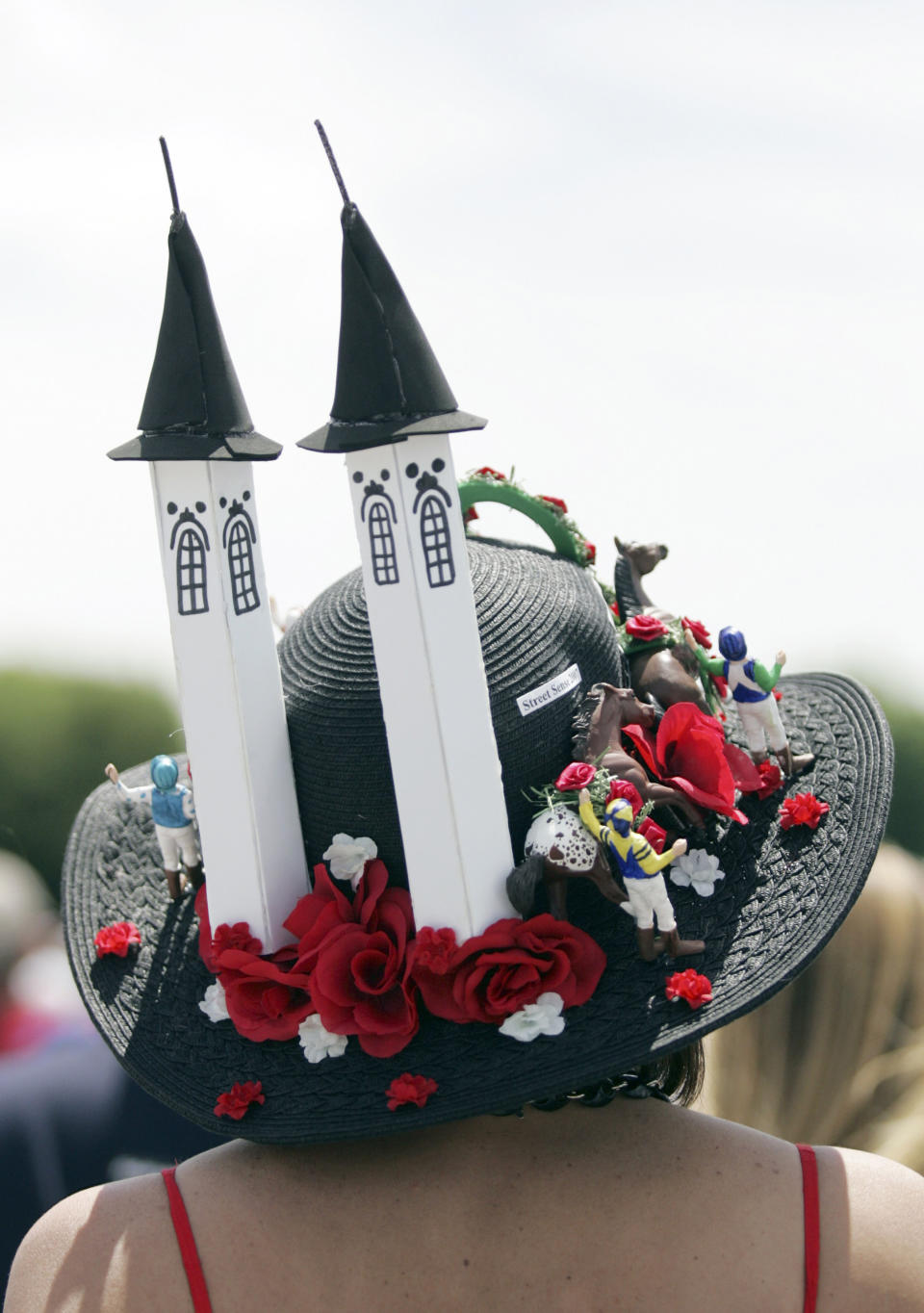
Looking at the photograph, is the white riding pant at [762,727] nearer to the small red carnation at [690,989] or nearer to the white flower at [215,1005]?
the small red carnation at [690,989]

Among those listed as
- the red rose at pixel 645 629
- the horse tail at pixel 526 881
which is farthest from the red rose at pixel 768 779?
the horse tail at pixel 526 881

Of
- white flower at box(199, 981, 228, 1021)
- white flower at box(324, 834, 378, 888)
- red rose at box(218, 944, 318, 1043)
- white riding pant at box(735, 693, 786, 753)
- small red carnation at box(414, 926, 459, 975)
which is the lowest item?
white flower at box(199, 981, 228, 1021)

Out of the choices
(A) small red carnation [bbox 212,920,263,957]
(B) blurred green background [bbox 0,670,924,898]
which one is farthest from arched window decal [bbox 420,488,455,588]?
(B) blurred green background [bbox 0,670,924,898]

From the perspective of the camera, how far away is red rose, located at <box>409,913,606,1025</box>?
2.08m

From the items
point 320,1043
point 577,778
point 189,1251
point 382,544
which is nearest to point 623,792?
point 577,778

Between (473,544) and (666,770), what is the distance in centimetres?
62

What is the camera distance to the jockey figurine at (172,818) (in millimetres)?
2549

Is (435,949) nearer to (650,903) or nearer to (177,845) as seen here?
(650,903)

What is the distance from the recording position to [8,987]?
565 centimetres

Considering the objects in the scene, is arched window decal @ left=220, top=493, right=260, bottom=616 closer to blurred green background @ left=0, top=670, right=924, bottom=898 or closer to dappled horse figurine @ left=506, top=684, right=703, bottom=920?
dappled horse figurine @ left=506, top=684, right=703, bottom=920

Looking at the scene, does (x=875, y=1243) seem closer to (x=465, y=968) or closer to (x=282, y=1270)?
(x=465, y=968)

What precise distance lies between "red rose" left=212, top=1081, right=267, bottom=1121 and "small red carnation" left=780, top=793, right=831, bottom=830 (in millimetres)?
1113

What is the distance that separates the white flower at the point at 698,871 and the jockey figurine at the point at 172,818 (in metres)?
1.03

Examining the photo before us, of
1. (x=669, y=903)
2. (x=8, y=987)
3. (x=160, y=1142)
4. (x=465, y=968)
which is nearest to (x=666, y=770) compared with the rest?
(x=669, y=903)
